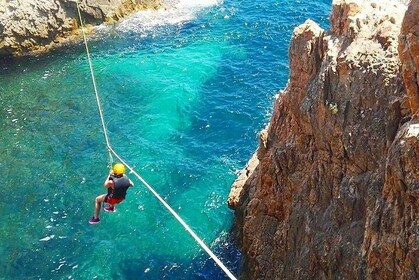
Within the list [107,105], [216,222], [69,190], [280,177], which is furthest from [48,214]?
[280,177]

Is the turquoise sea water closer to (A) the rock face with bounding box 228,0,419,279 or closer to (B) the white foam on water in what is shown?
(B) the white foam on water

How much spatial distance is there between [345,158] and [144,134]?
17.4 meters

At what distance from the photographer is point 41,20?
39.2m

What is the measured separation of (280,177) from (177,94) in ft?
54.0

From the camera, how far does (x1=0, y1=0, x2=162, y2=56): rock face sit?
37.9m

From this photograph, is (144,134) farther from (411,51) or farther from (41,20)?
(411,51)

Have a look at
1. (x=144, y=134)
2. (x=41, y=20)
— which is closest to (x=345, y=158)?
(x=144, y=134)

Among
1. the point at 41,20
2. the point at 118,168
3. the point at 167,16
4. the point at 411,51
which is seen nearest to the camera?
the point at 411,51

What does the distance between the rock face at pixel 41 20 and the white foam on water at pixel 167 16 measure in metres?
1.87

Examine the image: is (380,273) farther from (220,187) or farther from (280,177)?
(220,187)

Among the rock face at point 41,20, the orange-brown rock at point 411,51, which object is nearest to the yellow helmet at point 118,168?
the orange-brown rock at point 411,51

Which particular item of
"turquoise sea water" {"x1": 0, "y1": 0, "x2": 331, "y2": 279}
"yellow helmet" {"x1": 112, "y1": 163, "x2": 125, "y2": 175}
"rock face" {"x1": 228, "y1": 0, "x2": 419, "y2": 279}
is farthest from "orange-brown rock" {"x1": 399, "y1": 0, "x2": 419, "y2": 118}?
"turquoise sea water" {"x1": 0, "y1": 0, "x2": 331, "y2": 279}

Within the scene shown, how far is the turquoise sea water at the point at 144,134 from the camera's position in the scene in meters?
22.1

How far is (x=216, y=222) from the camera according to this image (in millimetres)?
23641
